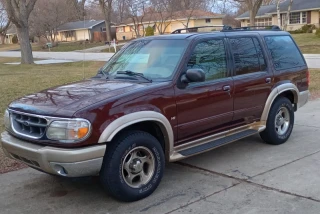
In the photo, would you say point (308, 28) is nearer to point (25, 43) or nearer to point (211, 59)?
point (25, 43)

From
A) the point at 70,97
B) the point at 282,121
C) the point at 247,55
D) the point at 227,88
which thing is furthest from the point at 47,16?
the point at 70,97

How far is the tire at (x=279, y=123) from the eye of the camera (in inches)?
249

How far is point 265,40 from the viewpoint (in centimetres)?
630

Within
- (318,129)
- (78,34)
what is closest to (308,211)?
(318,129)

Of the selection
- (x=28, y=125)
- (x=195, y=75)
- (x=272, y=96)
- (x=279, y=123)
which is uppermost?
(x=195, y=75)

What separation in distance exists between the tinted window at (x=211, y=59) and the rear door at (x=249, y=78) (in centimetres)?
20

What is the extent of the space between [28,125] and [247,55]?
10.6ft

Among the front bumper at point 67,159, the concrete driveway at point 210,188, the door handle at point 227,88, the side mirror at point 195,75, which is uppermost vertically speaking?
the side mirror at point 195,75

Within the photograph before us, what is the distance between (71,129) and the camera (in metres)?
4.03

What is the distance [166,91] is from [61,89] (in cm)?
131

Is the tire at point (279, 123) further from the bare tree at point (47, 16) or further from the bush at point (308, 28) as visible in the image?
the bare tree at point (47, 16)

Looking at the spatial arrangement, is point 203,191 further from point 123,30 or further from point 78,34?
point 78,34

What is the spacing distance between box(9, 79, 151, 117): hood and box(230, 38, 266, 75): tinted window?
5.32 feet

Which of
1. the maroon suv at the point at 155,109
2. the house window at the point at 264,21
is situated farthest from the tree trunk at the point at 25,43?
the house window at the point at 264,21
